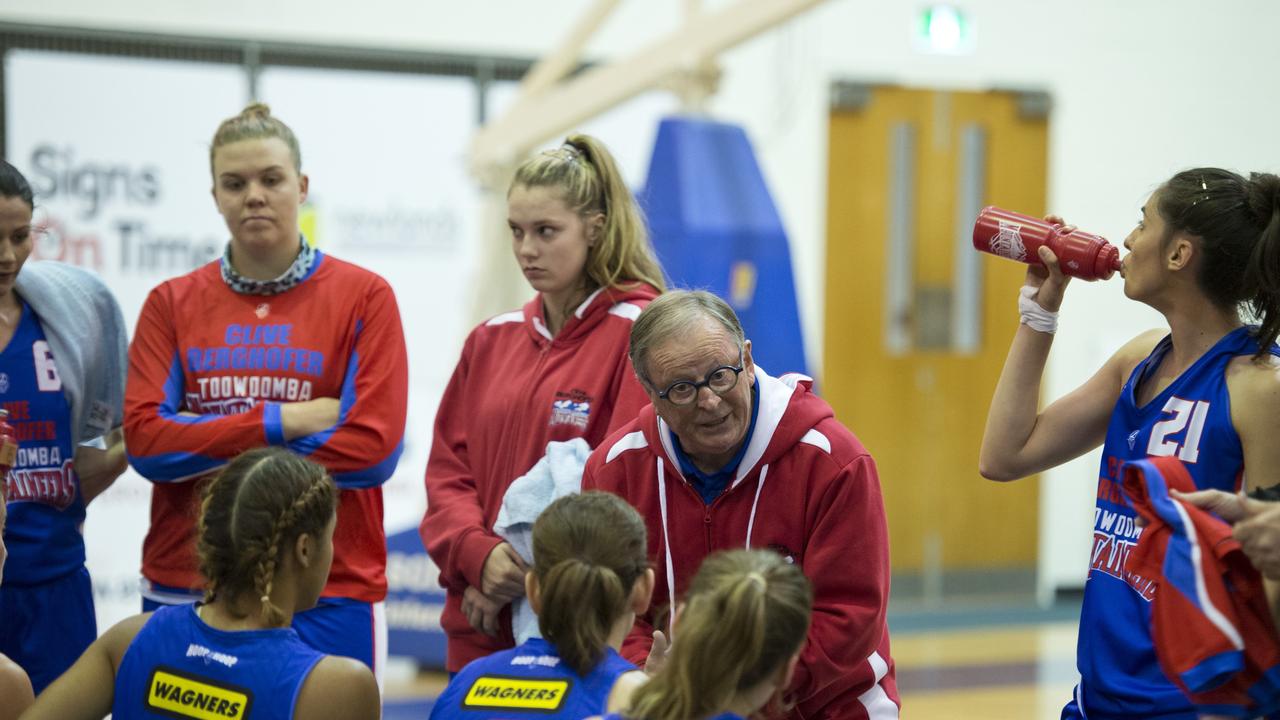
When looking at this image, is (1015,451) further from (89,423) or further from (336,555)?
(89,423)

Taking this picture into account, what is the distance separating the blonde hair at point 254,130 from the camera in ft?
9.26

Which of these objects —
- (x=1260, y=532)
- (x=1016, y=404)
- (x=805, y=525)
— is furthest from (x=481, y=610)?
(x=1260, y=532)

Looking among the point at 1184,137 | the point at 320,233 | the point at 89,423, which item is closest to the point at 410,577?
the point at 320,233

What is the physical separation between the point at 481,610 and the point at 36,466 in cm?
98

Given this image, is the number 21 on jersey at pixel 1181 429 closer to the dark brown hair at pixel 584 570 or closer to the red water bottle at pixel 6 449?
the dark brown hair at pixel 584 570

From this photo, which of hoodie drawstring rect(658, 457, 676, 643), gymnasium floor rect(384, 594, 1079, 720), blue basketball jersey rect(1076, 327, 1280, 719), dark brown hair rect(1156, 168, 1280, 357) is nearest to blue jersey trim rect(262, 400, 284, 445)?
hoodie drawstring rect(658, 457, 676, 643)

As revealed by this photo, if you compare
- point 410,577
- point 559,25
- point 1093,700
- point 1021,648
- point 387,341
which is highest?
point 559,25

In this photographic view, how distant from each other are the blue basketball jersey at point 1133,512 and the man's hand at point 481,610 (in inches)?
42.8

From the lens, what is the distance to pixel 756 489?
2270 millimetres

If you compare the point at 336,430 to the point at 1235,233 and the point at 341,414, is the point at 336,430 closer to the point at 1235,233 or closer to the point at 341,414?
the point at 341,414

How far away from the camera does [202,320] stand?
9.41ft

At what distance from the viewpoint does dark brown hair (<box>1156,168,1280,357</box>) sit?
2076 mm

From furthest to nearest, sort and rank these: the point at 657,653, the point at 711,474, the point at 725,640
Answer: the point at 711,474, the point at 657,653, the point at 725,640

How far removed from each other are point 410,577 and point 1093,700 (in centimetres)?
392
